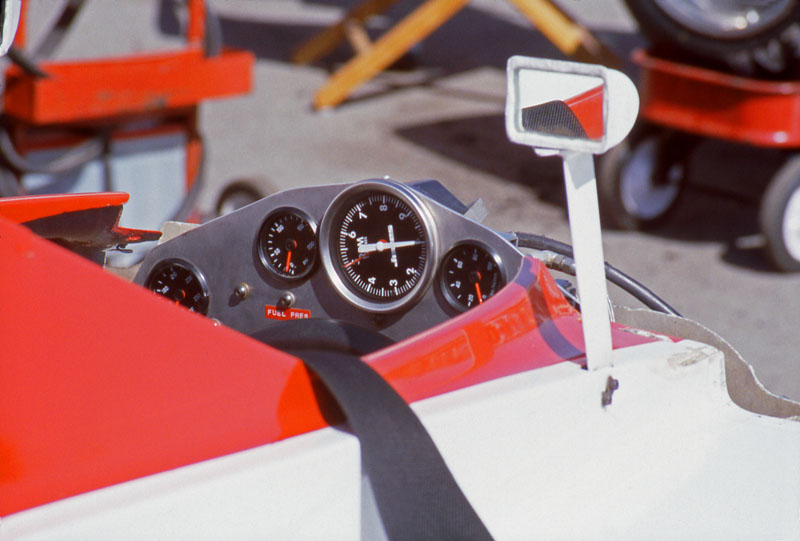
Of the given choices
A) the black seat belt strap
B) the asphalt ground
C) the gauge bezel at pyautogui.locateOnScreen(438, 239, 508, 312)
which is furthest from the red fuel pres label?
the asphalt ground

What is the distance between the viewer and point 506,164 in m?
6.78

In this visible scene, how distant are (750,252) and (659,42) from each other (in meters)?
1.31

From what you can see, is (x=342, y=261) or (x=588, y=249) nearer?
(x=588, y=249)

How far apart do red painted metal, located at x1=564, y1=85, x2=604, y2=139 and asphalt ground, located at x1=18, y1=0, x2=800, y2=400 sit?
1502 mm

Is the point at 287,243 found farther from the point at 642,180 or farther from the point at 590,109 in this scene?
the point at 642,180

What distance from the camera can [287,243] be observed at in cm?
203

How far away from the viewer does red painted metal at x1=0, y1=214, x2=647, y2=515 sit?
1085 millimetres

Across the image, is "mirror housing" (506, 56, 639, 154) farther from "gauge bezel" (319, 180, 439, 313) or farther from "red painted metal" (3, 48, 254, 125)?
"red painted metal" (3, 48, 254, 125)

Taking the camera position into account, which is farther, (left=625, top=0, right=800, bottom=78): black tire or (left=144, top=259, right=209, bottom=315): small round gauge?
(left=625, top=0, right=800, bottom=78): black tire

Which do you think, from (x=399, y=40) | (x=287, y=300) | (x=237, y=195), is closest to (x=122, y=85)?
(x=237, y=195)

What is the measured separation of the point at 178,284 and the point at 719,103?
3.67 m

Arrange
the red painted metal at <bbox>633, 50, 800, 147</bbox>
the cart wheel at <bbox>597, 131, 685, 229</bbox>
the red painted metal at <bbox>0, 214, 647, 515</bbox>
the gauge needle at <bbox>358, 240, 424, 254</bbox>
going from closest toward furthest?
the red painted metal at <bbox>0, 214, 647, 515</bbox> → the gauge needle at <bbox>358, 240, 424, 254</bbox> → the red painted metal at <bbox>633, 50, 800, 147</bbox> → the cart wheel at <bbox>597, 131, 685, 229</bbox>

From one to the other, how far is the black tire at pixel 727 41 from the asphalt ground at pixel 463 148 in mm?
807

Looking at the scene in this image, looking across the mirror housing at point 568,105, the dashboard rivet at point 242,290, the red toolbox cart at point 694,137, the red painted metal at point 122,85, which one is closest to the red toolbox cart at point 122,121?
the red painted metal at point 122,85
